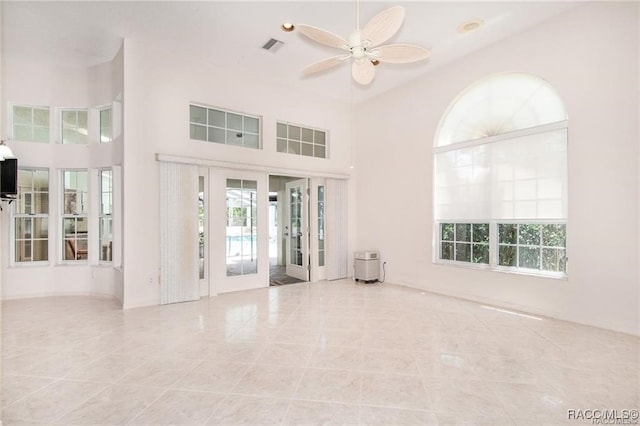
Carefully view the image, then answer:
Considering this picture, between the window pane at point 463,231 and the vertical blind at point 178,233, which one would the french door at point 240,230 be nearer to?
the vertical blind at point 178,233

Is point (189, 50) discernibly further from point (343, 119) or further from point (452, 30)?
point (452, 30)

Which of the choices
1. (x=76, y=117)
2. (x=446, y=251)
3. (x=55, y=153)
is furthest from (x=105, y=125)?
(x=446, y=251)

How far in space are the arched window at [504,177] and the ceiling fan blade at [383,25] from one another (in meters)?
2.75

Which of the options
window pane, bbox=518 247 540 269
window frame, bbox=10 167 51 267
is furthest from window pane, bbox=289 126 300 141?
window pane, bbox=518 247 540 269

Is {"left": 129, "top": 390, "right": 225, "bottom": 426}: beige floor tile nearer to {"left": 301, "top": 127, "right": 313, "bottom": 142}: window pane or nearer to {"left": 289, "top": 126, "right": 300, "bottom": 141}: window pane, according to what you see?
{"left": 289, "top": 126, "right": 300, "bottom": 141}: window pane

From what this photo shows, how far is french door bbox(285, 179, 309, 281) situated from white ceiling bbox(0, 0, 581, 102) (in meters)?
2.51

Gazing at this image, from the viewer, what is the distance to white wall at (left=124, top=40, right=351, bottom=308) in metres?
4.88

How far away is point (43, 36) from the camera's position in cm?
478

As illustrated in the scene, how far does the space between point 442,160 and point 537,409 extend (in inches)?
160

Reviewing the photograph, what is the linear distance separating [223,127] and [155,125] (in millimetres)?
1114

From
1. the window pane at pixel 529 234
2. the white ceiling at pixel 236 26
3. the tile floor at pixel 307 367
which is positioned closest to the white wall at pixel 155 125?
the white ceiling at pixel 236 26

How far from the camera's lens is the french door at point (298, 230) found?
22.8ft

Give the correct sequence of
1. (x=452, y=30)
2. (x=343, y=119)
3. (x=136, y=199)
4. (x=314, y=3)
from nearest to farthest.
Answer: (x=314, y=3) → (x=452, y=30) → (x=136, y=199) → (x=343, y=119)

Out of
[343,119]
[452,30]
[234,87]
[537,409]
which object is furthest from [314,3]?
[537,409]
